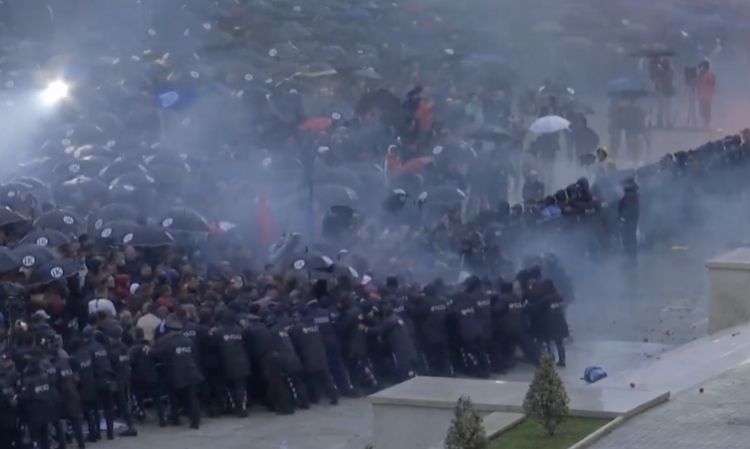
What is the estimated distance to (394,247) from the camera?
23.3 metres

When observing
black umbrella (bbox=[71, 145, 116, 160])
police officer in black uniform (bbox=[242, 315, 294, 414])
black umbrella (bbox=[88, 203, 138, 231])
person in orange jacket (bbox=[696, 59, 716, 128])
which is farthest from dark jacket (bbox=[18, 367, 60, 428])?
person in orange jacket (bbox=[696, 59, 716, 128])

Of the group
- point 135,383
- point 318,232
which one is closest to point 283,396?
point 135,383

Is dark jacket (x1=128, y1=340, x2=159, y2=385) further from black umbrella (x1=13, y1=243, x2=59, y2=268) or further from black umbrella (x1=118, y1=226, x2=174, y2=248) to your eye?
A: black umbrella (x1=118, y1=226, x2=174, y2=248)

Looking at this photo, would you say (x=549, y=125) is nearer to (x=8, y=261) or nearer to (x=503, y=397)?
(x=8, y=261)

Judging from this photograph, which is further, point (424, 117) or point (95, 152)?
point (424, 117)

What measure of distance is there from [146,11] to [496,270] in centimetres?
2422

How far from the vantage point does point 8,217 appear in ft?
73.5

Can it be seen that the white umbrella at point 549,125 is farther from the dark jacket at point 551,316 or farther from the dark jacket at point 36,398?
the dark jacket at point 36,398

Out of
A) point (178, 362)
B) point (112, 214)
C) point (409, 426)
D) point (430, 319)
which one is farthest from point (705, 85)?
point (409, 426)

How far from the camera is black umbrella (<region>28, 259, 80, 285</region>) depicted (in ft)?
62.5

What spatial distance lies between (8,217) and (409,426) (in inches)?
408

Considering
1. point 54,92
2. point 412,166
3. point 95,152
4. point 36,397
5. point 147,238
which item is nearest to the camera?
point 36,397

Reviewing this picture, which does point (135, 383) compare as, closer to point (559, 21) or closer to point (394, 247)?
point (394, 247)

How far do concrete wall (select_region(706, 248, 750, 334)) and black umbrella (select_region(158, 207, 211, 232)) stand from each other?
7.13 metres
